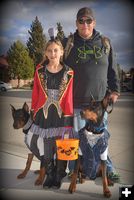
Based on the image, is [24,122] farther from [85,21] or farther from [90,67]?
[85,21]

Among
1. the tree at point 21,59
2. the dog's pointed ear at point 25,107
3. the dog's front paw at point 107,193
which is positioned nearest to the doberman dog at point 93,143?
the dog's front paw at point 107,193

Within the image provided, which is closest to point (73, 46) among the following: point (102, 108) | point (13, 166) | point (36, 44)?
point (36, 44)

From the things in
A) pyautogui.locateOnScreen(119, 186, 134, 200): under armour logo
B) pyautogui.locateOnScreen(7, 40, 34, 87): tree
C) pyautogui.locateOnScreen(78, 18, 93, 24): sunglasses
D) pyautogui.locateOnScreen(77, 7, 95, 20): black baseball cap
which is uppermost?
pyautogui.locateOnScreen(77, 7, 95, 20): black baseball cap

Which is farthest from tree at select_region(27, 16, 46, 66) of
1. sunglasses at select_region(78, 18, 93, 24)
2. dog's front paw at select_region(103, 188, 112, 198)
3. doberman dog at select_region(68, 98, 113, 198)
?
dog's front paw at select_region(103, 188, 112, 198)

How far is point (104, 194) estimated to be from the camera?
136 inches

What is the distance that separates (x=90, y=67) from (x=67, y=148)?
817 millimetres

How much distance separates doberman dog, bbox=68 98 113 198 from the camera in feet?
Result: 11.2

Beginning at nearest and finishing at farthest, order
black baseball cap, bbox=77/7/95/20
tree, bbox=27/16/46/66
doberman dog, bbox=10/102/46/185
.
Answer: black baseball cap, bbox=77/7/95/20 < tree, bbox=27/16/46/66 < doberman dog, bbox=10/102/46/185

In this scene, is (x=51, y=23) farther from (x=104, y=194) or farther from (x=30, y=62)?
(x=104, y=194)

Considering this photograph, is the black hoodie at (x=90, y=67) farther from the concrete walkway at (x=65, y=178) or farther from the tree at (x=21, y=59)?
the tree at (x=21, y=59)

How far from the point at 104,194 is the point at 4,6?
2098mm

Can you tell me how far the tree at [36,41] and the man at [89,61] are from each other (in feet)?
0.83

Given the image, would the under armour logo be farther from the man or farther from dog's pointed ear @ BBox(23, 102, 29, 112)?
dog's pointed ear @ BBox(23, 102, 29, 112)

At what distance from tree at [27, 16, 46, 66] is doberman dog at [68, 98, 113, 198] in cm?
70
